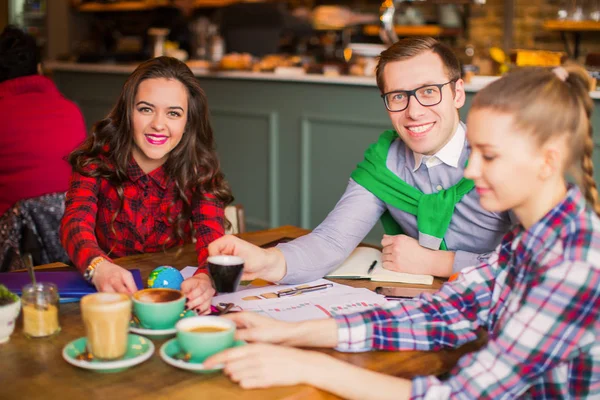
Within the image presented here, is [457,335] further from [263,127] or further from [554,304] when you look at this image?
[263,127]

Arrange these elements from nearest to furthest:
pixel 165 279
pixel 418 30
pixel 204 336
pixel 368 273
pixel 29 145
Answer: pixel 204 336
pixel 165 279
pixel 368 273
pixel 29 145
pixel 418 30

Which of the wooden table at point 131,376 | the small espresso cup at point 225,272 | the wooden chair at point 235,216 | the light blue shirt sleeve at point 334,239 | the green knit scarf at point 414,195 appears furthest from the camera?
the wooden chair at point 235,216

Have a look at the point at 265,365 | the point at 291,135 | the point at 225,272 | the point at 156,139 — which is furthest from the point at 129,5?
the point at 265,365

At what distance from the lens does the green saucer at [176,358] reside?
3.90ft

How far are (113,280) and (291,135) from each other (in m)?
2.98

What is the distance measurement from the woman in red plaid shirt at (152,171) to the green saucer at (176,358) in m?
0.67

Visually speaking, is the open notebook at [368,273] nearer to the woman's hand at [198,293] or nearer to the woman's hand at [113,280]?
the woman's hand at [198,293]

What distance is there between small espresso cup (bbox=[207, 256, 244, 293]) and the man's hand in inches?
21.6

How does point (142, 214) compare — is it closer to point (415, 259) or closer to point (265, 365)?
point (415, 259)

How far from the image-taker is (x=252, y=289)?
65.3 inches

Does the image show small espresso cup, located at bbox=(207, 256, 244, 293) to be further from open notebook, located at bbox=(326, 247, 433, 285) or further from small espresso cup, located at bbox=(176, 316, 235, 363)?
open notebook, located at bbox=(326, 247, 433, 285)

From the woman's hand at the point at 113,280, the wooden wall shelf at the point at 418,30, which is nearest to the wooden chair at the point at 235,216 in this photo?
the woman's hand at the point at 113,280

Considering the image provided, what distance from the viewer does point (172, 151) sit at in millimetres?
2150

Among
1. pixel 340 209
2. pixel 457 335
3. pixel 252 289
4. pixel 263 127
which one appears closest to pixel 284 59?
pixel 263 127
